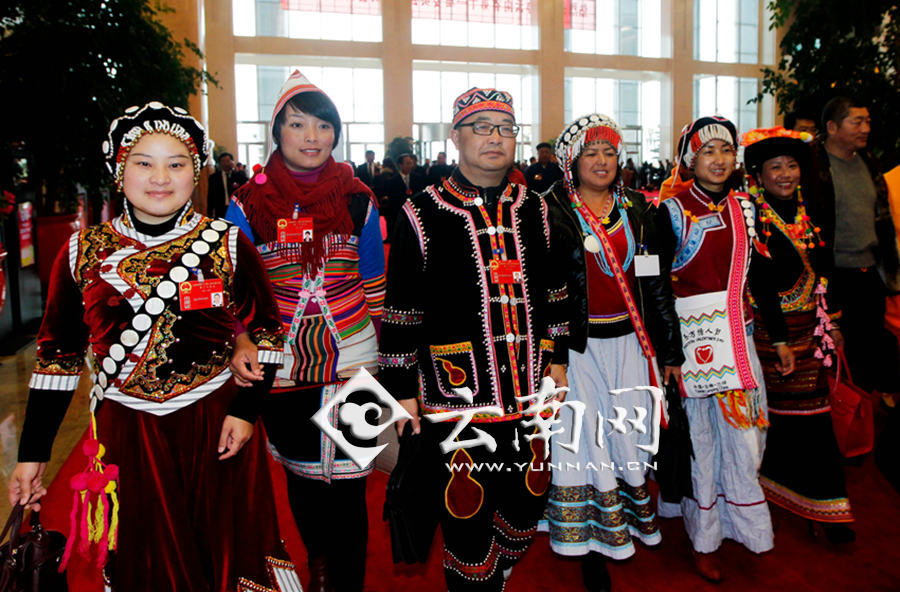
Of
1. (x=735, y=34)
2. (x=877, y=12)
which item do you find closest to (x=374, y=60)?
(x=735, y=34)

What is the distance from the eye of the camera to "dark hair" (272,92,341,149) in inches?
84.4

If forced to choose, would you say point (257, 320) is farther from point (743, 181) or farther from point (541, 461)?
point (743, 181)

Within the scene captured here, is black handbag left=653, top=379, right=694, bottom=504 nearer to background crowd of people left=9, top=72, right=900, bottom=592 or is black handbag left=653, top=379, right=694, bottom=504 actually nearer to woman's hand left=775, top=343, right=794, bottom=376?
background crowd of people left=9, top=72, right=900, bottom=592

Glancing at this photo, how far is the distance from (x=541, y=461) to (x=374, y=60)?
17.4 metres

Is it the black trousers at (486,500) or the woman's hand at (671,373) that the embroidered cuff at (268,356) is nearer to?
the black trousers at (486,500)

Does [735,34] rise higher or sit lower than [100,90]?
higher

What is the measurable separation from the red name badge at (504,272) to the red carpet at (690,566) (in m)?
1.28

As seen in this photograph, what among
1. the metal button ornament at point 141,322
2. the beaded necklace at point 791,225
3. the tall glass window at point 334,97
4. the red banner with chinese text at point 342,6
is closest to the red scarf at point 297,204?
the metal button ornament at point 141,322

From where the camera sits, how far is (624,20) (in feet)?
66.7

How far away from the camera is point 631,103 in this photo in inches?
821

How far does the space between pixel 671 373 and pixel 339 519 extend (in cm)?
132

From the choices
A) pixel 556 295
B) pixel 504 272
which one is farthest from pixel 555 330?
pixel 504 272

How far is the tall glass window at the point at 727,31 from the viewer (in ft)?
66.7
